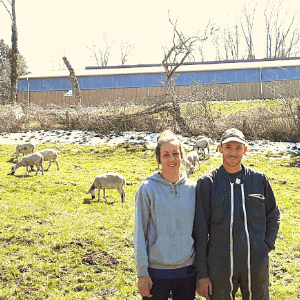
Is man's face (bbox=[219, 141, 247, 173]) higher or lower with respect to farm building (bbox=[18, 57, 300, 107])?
lower

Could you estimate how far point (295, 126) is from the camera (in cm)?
2277

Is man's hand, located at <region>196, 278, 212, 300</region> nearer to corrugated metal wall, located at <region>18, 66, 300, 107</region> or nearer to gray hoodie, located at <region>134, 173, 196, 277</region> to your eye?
gray hoodie, located at <region>134, 173, 196, 277</region>

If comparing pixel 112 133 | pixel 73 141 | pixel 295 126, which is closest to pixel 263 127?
pixel 295 126

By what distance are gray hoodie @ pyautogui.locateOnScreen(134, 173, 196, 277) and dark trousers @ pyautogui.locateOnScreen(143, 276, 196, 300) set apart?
12cm

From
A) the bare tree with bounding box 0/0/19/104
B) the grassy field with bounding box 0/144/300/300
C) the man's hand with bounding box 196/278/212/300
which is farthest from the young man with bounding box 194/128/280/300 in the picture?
the bare tree with bounding box 0/0/19/104

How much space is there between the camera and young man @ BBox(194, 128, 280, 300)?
124 inches

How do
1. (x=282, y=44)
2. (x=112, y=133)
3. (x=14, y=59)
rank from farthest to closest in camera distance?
1. (x=282, y=44)
2. (x=14, y=59)
3. (x=112, y=133)

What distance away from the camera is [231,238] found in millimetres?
3154

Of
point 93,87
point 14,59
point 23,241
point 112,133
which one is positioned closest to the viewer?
point 23,241

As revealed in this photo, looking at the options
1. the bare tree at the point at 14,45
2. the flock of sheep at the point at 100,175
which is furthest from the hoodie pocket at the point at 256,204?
the bare tree at the point at 14,45

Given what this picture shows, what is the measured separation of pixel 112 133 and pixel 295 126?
1255 cm

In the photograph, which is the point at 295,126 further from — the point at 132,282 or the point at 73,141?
the point at 132,282

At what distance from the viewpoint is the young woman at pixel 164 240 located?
310cm

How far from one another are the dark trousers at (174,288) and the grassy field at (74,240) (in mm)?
2433
